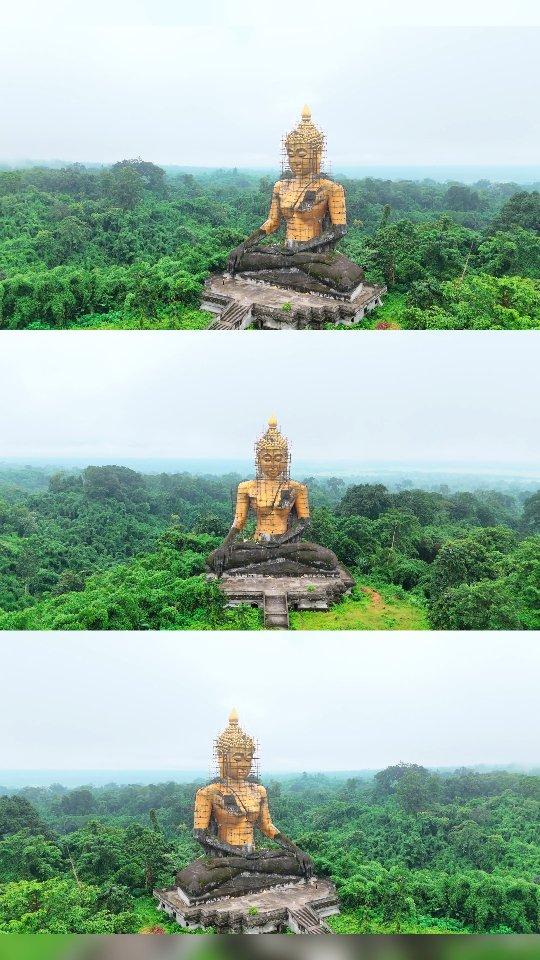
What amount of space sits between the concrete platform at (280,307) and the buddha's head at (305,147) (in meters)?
0.62

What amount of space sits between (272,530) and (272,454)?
15.4 inches

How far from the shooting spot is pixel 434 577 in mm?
12992

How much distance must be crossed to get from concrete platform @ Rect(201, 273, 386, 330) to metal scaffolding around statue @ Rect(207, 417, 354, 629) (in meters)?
0.53

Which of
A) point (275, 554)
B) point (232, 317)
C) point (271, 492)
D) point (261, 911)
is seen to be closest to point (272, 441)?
point (271, 492)

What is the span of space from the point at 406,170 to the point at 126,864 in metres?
3.93

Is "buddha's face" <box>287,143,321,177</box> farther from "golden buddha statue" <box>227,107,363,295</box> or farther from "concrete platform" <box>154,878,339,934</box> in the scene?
"concrete platform" <box>154,878,339,934</box>

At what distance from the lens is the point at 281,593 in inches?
503

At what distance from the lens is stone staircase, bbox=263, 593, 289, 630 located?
41.8 feet

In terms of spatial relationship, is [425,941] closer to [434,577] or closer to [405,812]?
[405,812]

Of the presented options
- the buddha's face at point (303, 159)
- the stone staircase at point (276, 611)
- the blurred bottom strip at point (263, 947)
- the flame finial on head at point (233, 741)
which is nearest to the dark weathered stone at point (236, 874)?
the blurred bottom strip at point (263, 947)

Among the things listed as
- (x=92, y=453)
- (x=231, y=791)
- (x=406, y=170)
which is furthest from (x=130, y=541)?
(x=406, y=170)

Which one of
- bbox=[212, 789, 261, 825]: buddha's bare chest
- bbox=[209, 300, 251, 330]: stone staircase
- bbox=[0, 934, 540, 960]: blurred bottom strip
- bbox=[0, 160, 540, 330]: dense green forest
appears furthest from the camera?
bbox=[0, 160, 540, 330]: dense green forest

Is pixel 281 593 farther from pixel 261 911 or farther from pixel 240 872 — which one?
pixel 261 911

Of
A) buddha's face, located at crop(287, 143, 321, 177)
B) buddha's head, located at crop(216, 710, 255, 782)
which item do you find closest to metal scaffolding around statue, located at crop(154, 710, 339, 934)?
buddha's head, located at crop(216, 710, 255, 782)
